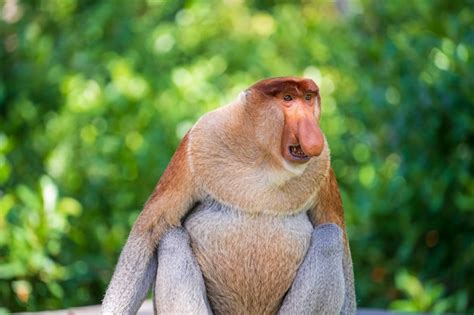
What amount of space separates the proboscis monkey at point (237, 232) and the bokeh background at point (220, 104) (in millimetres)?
2688

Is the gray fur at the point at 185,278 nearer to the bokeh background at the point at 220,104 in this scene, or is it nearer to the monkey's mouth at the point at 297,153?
the monkey's mouth at the point at 297,153

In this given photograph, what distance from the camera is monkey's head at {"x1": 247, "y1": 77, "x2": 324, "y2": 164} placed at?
3549 mm

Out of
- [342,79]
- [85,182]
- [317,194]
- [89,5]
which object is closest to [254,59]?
[342,79]

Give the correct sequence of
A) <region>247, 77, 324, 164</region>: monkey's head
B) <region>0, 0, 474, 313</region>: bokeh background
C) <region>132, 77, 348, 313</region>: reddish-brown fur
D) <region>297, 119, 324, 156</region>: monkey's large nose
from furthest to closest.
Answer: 1. <region>0, 0, 474, 313</region>: bokeh background
2. <region>132, 77, 348, 313</region>: reddish-brown fur
3. <region>247, 77, 324, 164</region>: monkey's head
4. <region>297, 119, 324, 156</region>: monkey's large nose

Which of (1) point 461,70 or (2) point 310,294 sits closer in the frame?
(2) point 310,294

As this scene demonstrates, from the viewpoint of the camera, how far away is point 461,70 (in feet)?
21.8

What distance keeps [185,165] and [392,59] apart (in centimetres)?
368

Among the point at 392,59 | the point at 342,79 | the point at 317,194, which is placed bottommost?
the point at 342,79

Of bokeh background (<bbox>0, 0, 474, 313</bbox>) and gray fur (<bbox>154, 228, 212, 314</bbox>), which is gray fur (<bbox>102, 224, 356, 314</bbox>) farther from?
bokeh background (<bbox>0, 0, 474, 313</bbox>)

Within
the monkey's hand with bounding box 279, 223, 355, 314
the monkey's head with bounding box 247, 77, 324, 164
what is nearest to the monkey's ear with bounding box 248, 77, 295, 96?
the monkey's head with bounding box 247, 77, 324, 164

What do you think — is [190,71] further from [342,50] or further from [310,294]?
[310,294]

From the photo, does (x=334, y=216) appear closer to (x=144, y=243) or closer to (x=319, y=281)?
(x=319, y=281)

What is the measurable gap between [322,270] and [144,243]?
0.64m

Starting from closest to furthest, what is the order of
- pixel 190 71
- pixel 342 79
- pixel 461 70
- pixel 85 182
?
pixel 461 70 → pixel 85 182 → pixel 190 71 → pixel 342 79
